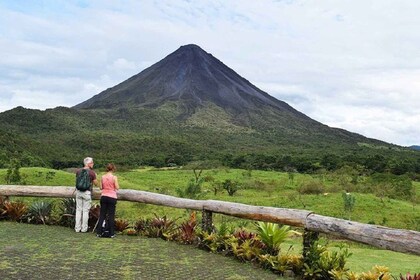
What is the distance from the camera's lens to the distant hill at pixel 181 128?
77688 millimetres

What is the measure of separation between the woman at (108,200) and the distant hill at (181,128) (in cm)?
4485

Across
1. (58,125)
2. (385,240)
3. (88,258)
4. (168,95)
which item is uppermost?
(168,95)

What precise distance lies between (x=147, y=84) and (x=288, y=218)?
6889 inches

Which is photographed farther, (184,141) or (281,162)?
(184,141)

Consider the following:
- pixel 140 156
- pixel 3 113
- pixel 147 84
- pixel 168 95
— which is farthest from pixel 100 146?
pixel 147 84

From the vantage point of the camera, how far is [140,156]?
79.4 metres

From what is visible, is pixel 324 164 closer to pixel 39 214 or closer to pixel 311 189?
pixel 311 189

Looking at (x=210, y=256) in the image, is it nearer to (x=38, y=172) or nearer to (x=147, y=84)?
(x=38, y=172)

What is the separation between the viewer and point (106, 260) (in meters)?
7.91

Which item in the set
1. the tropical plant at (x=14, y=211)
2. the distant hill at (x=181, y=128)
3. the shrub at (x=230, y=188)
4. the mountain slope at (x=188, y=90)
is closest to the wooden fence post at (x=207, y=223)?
the tropical plant at (x=14, y=211)

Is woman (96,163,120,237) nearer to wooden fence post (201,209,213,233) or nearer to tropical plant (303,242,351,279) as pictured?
wooden fence post (201,209,213,233)

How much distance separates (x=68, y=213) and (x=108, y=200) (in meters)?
1.77

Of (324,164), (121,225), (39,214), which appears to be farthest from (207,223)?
(324,164)

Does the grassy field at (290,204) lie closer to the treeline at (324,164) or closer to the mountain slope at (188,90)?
the treeline at (324,164)
